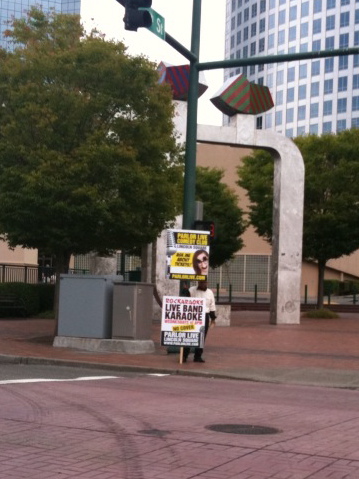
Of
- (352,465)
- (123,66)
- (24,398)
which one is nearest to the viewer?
(352,465)

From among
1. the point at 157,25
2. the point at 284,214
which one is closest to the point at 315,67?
the point at 284,214

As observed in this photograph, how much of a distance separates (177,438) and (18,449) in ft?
A: 5.36

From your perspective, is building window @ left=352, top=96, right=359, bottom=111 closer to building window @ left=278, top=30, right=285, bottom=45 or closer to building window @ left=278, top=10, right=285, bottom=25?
building window @ left=278, top=30, right=285, bottom=45

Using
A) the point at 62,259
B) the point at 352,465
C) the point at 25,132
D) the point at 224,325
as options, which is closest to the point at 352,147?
the point at 224,325

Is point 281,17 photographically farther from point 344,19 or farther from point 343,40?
point 343,40

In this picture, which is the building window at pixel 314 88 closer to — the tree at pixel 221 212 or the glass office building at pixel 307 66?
the glass office building at pixel 307 66

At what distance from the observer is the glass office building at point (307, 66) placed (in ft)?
372

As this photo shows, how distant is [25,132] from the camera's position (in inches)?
848

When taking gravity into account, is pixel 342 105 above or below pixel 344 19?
below

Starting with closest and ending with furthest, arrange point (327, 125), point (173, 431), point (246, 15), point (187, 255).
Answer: point (173, 431), point (187, 255), point (327, 125), point (246, 15)

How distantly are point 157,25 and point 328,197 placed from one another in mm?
22465

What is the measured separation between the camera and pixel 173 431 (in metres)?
9.13

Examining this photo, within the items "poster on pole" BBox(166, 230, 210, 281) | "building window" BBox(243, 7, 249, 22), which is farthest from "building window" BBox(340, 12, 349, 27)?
"poster on pole" BBox(166, 230, 210, 281)

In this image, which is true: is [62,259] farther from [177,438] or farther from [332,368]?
[177,438]
